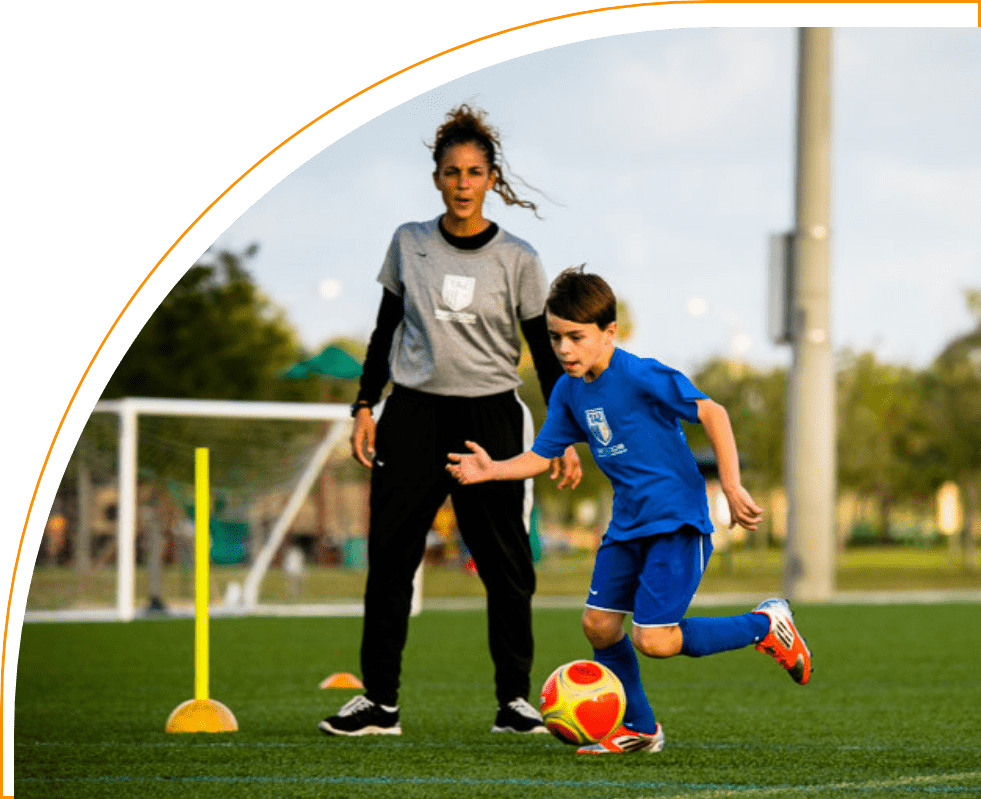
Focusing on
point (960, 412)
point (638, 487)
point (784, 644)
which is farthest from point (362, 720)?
point (960, 412)

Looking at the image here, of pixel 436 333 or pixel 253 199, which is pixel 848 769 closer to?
pixel 436 333

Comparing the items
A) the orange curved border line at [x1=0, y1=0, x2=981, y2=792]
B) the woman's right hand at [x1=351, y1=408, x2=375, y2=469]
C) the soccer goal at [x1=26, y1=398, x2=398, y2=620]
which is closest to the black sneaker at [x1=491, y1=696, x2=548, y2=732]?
the woman's right hand at [x1=351, y1=408, x2=375, y2=469]

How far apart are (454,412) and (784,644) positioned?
1.47 m

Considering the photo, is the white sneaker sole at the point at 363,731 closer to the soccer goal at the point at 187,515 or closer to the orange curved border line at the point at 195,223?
the orange curved border line at the point at 195,223

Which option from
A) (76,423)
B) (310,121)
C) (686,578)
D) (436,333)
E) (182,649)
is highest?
(310,121)

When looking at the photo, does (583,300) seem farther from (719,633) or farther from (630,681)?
(630,681)

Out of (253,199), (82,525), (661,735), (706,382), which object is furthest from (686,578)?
(706,382)

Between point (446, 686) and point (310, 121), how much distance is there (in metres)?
4.43

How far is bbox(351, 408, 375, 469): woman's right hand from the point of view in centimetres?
597

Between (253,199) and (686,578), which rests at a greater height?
(253,199)

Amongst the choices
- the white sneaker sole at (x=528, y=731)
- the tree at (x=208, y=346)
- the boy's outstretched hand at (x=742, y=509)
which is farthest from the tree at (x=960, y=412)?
the boy's outstretched hand at (x=742, y=509)

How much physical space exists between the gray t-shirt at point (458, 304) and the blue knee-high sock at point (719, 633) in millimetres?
1229

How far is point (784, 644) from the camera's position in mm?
5461

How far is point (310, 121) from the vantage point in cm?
439
